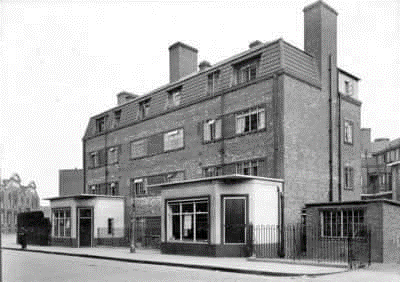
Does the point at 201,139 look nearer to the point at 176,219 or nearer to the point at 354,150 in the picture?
the point at 176,219

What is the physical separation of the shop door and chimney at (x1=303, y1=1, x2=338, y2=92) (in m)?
Answer: 19.7

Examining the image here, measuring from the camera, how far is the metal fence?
20.2 m

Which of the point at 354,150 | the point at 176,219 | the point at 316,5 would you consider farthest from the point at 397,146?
the point at 176,219

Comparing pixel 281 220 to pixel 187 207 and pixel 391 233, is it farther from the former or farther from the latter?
pixel 391 233

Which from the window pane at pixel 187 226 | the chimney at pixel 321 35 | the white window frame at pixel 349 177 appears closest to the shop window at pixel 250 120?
the chimney at pixel 321 35

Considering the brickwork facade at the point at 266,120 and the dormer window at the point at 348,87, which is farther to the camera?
the dormer window at the point at 348,87

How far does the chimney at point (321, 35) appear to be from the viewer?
26.2m

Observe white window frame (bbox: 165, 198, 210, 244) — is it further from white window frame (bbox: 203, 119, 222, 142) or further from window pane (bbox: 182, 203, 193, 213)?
white window frame (bbox: 203, 119, 222, 142)

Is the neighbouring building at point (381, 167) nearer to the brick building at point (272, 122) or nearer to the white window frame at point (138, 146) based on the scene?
the brick building at point (272, 122)

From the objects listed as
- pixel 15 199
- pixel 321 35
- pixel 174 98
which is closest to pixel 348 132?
pixel 321 35

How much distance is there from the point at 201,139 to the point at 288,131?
6.82m

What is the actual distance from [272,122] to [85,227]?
17721mm

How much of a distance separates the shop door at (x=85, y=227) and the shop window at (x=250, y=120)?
1468 cm

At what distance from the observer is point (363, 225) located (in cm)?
2002
